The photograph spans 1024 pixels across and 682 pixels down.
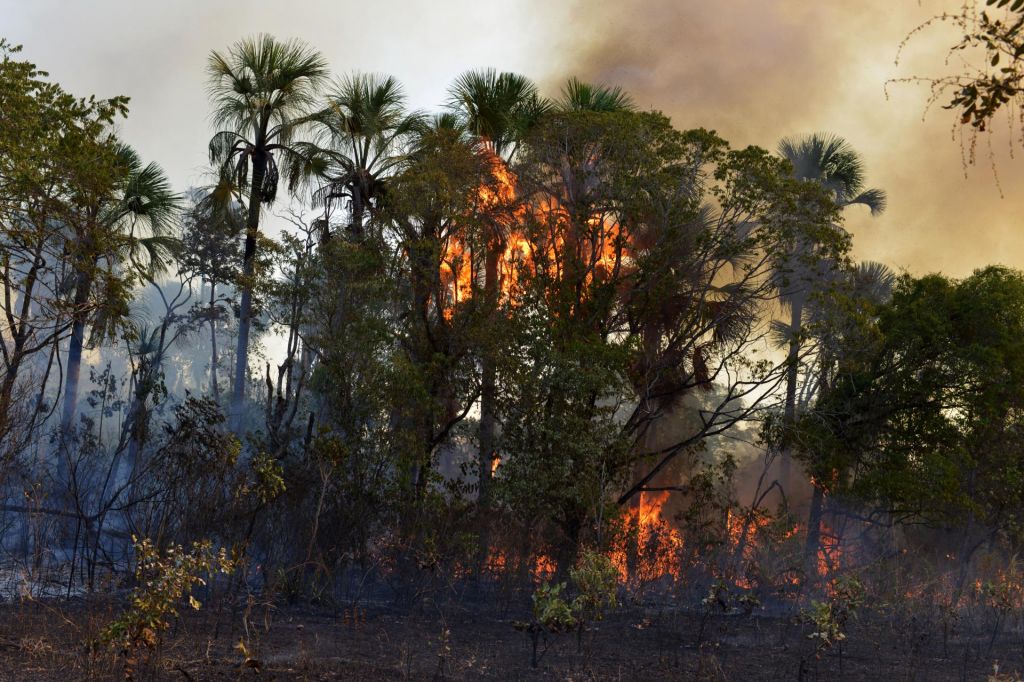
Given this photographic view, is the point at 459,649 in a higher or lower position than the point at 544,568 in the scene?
lower

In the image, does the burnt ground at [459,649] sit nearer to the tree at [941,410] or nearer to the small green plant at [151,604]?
the small green plant at [151,604]

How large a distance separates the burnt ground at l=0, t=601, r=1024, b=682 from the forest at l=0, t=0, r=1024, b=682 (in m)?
0.10

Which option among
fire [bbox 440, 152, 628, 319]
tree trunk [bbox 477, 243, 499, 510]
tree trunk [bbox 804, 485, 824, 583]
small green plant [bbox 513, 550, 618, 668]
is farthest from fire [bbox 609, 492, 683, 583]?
small green plant [bbox 513, 550, 618, 668]

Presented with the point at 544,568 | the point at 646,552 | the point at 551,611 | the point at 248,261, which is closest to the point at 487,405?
the point at 544,568

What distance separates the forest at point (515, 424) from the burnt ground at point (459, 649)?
103 mm

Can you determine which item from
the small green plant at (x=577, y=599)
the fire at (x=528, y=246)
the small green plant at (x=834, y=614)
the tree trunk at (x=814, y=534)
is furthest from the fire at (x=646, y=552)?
Result: the small green plant at (x=577, y=599)

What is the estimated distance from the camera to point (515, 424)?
62.1ft

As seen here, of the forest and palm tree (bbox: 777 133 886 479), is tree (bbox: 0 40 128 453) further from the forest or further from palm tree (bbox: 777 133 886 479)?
palm tree (bbox: 777 133 886 479)

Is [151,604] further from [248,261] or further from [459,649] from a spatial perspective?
[248,261]

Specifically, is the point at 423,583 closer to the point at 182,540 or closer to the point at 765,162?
the point at 182,540

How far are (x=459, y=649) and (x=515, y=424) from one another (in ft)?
20.2

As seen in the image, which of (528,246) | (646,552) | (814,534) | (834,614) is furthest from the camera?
(814,534)

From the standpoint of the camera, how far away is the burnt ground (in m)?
10.6

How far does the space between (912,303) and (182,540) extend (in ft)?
54.3
